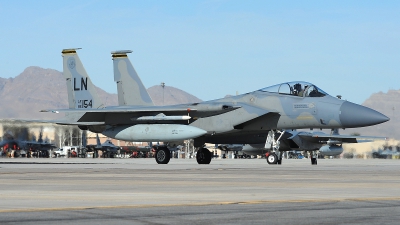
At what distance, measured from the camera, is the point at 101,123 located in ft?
97.9

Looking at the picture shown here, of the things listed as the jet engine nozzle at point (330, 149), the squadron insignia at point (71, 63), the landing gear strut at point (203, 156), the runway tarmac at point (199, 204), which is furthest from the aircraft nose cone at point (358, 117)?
the jet engine nozzle at point (330, 149)

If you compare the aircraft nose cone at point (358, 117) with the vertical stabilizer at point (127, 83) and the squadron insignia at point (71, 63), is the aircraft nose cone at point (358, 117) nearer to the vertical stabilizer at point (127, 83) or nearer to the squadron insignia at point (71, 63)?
the vertical stabilizer at point (127, 83)

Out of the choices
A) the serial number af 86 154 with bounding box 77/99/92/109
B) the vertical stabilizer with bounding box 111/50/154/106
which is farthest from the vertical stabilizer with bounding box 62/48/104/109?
the vertical stabilizer with bounding box 111/50/154/106

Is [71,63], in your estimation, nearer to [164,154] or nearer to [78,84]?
[78,84]

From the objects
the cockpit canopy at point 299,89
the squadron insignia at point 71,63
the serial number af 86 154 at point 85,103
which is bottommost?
the cockpit canopy at point 299,89

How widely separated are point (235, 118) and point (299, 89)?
2.64 metres

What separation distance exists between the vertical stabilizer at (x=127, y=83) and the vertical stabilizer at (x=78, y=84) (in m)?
1.24

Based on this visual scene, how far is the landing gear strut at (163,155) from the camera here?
29.4m

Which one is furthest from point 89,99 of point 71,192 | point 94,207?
point 94,207

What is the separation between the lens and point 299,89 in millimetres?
26953

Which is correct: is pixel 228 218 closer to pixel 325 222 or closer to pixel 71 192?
pixel 325 222

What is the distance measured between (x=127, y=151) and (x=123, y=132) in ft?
171

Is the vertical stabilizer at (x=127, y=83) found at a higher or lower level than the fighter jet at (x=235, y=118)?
higher

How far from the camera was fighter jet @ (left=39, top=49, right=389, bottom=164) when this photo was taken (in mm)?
26469
